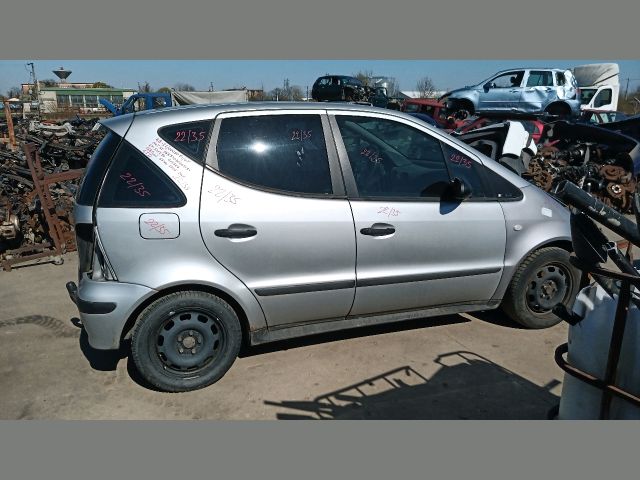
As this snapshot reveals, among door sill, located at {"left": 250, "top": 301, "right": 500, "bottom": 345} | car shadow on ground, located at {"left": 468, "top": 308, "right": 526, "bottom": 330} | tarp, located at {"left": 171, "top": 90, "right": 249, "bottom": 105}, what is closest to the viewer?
door sill, located at {"left": 250, "top": 301, "right": 500, "bottom": 345}

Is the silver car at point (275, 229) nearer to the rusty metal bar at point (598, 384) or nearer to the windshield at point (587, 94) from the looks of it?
the rusty metal bar at point (598, 384)

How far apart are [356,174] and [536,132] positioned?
25.2 feet

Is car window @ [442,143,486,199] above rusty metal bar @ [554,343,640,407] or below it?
above

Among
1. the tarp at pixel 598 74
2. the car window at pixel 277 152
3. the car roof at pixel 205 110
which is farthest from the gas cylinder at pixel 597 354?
the tarp at pixel 598 74

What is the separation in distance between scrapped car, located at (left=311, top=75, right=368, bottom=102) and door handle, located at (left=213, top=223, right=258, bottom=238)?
1835 centimetres

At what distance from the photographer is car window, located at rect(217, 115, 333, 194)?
3.08 metres

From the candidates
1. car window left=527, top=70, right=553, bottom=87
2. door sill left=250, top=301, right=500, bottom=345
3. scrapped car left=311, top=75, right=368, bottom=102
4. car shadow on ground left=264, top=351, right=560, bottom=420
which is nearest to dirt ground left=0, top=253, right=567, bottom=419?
car shadow on ground left=264, top=351, right=560, bottom=420

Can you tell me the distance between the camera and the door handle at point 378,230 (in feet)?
10.6

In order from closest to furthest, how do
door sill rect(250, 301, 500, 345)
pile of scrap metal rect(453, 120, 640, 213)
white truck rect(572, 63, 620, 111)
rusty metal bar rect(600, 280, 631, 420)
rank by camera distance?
rusty metal bar rect(600, 280, 631, 420) → door sill rect(250, 301, 500, 345) → pile of scrap metal rect(453, 120, 640, 213) → white truck rect(572, 63, 620, 111)

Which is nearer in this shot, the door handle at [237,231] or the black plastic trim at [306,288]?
the door handle at [237,231]

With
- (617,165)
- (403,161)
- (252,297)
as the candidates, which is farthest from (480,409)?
(617,165)

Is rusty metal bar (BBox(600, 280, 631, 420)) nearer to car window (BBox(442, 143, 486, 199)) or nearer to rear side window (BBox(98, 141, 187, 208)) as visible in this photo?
car window (BBox(442, 143, 486, 199))

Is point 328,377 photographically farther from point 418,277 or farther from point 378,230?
point 378,230

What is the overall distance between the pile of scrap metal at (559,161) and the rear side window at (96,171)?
→ 454 cm
